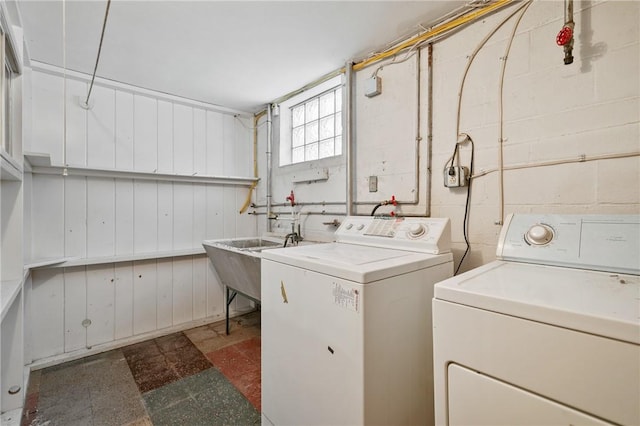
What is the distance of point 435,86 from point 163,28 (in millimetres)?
1768

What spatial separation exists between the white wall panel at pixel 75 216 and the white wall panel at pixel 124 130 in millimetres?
343

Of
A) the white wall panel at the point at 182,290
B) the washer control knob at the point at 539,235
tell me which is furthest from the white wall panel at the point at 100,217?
the washer control knob at the point at 539,235

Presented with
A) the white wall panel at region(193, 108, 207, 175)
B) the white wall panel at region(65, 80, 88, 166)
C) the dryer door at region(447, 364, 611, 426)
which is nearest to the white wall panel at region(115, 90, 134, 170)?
the white wall panel at region(65, 80, 88, 166)

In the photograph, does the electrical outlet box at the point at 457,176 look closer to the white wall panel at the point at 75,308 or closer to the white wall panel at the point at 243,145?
the white wall panel at the point at 243,145

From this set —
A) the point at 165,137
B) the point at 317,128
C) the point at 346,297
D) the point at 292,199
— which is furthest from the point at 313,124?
the point at 346,297

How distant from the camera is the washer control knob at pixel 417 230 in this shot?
1.52m

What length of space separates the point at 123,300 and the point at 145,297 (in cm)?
17

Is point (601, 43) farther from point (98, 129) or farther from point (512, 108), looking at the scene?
point (98, 129)

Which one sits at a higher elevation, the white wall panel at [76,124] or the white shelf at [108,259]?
the white wall panel at [76,124]

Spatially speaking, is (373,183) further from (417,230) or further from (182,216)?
(182,216)

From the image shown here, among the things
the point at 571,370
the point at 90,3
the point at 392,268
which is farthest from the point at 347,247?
the point at 90,3

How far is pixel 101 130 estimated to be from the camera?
99.7 inches

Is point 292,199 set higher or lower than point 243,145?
lower

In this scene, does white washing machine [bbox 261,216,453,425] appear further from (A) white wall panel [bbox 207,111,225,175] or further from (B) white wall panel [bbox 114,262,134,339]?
(A) white wall panel [bbox 207,111,225,175]
